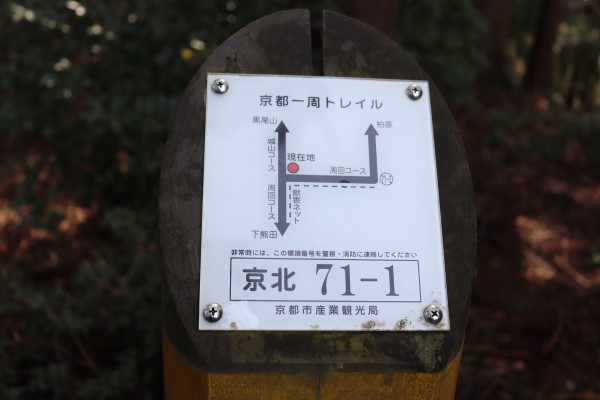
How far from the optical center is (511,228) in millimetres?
4465

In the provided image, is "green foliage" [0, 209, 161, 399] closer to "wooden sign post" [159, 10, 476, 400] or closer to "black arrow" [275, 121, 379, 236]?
"wooden sign post" [159, 10, 476, 400]

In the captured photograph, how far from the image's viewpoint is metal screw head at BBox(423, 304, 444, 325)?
1684 millimetres

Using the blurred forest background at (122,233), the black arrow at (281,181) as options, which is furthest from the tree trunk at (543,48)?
the black arrow at (281,181)

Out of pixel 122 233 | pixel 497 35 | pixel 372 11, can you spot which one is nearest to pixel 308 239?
pixel 122 233

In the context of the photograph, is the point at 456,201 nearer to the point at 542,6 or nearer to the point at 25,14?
the point at 25,14

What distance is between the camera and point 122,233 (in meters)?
2.95

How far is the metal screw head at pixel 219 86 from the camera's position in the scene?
1818 millimetres

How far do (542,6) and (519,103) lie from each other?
3.88 ft

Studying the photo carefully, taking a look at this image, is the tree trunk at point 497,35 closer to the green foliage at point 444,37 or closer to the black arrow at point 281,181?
the green foliage at point 444,37

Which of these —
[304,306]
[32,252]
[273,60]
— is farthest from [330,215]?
[32,252]

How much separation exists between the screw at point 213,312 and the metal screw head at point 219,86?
23.2 inches

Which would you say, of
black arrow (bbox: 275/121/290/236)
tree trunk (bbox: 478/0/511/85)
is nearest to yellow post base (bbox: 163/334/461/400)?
black arrow (bbox: 275/121/290/236)

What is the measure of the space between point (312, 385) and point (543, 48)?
24.9 ft

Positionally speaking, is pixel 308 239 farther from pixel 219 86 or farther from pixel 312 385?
pixel 219 86
